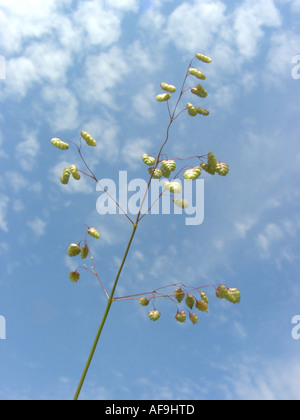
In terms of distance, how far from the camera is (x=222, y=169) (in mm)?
3203

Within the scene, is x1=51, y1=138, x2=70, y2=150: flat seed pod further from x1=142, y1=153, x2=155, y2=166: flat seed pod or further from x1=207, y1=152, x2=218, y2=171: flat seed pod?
x1=207, y1=152, x2=218, y2=171: flat seed pod

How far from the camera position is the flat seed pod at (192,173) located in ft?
9.82

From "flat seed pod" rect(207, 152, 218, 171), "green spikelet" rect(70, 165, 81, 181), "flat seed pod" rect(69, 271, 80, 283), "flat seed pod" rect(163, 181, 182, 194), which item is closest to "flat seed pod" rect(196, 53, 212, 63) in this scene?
"flat seed pod" rect(207, 152, 218, 171)

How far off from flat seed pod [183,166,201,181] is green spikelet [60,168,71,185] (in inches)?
47.7

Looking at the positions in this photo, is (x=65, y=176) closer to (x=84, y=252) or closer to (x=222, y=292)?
(x=84, y=252)

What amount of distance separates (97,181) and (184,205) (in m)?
0.92

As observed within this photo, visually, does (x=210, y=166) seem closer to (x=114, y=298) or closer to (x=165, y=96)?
(x=165, y=96)

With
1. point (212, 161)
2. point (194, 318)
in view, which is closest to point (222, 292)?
point (194, 318)

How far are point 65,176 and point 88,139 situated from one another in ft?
1.48

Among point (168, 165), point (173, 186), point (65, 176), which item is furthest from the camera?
point (65, 176)

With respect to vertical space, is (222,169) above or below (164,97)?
below

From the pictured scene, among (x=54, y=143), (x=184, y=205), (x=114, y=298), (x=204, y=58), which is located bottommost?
(x=114, y=298)

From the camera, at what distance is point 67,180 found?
342cm
